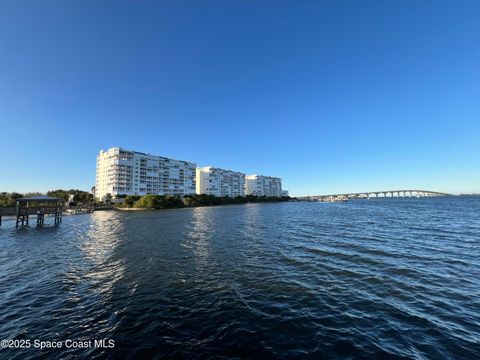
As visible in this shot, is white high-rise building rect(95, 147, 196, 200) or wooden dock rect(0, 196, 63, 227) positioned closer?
wooden dock rect(0, 196, 63, 227)

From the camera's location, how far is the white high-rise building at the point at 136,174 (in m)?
141

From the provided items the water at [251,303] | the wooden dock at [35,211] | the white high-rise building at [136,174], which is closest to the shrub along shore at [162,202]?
the white high-rise building at [136,174]

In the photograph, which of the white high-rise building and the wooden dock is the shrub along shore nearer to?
the white high-rise building

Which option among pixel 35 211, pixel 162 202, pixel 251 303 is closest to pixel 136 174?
pixel 162 202

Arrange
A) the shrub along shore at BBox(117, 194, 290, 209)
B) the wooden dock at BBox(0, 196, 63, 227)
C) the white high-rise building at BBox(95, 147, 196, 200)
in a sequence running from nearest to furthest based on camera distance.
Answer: the wooden dock at BBox(0, 196, 63, 227) < the shrub along shore at BBox(117, 194, 290, 209) < the white high-rise building at BBox(95, 147, 196, 200)

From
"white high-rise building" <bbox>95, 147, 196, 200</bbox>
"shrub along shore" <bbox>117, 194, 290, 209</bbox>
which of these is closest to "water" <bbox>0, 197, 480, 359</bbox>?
"shrub along shore" <bbox>117, 194, 290, 209</bbox>

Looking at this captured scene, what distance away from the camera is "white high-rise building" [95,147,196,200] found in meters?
141

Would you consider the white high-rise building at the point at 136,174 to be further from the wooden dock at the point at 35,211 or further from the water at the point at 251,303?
the water at the point at 251,303

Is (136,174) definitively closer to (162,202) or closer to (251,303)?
(162,202)

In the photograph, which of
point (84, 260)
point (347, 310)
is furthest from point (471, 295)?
point (84, 260)

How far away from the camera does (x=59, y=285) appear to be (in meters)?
15.4

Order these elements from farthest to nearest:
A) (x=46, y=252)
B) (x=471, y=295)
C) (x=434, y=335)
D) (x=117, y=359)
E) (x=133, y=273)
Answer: (x=46, y=252) < (x=133, y=273) < (x=471, y=295) < (x=434, y=335) < (x=117, y=359)

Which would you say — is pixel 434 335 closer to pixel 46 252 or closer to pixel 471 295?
pixel 471 295

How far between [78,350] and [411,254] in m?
25.8
